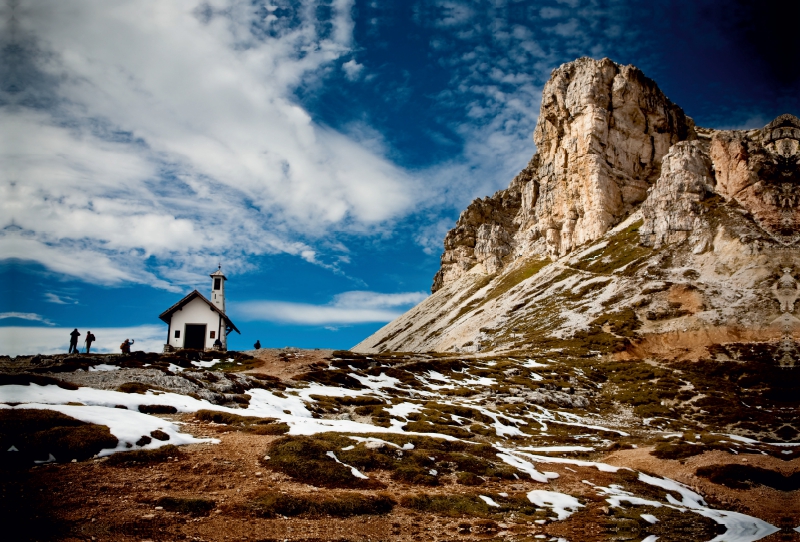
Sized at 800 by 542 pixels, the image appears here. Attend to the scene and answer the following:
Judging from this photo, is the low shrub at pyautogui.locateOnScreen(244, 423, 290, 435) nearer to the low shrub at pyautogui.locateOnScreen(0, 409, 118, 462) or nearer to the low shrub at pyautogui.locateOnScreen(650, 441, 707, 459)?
the low shrub at pyautogui.locateOnScreen(0, 409, 118, 462)

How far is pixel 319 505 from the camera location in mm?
14727

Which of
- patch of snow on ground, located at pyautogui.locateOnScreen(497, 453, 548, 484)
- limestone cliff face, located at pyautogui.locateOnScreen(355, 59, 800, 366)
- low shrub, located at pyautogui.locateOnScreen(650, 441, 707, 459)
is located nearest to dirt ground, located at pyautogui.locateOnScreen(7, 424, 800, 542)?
patch of snow on ground, located at pyautogui.locateOnScreen(497, 453, 548, 484)

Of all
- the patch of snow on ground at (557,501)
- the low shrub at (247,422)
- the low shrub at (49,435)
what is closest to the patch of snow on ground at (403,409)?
the low shrub at (247,422)

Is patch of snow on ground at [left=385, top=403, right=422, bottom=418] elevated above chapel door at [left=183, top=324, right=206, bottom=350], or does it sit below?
below

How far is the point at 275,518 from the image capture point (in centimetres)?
1359

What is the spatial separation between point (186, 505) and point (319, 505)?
12.7 ft

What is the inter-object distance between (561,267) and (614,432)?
101m

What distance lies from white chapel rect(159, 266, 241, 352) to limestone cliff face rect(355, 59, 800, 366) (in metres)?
56.6

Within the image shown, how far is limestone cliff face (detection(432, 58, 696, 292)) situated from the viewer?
15475 cm

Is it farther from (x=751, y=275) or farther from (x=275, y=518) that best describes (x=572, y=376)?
(x=275, y=518)

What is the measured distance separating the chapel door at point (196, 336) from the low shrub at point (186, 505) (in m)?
42.4

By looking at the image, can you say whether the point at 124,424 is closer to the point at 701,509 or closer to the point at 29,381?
the point at 29,381

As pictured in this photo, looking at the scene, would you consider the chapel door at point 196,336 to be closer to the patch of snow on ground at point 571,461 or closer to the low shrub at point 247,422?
the low shrub at point 247,422

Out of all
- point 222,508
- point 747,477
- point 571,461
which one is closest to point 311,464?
point 222,508
